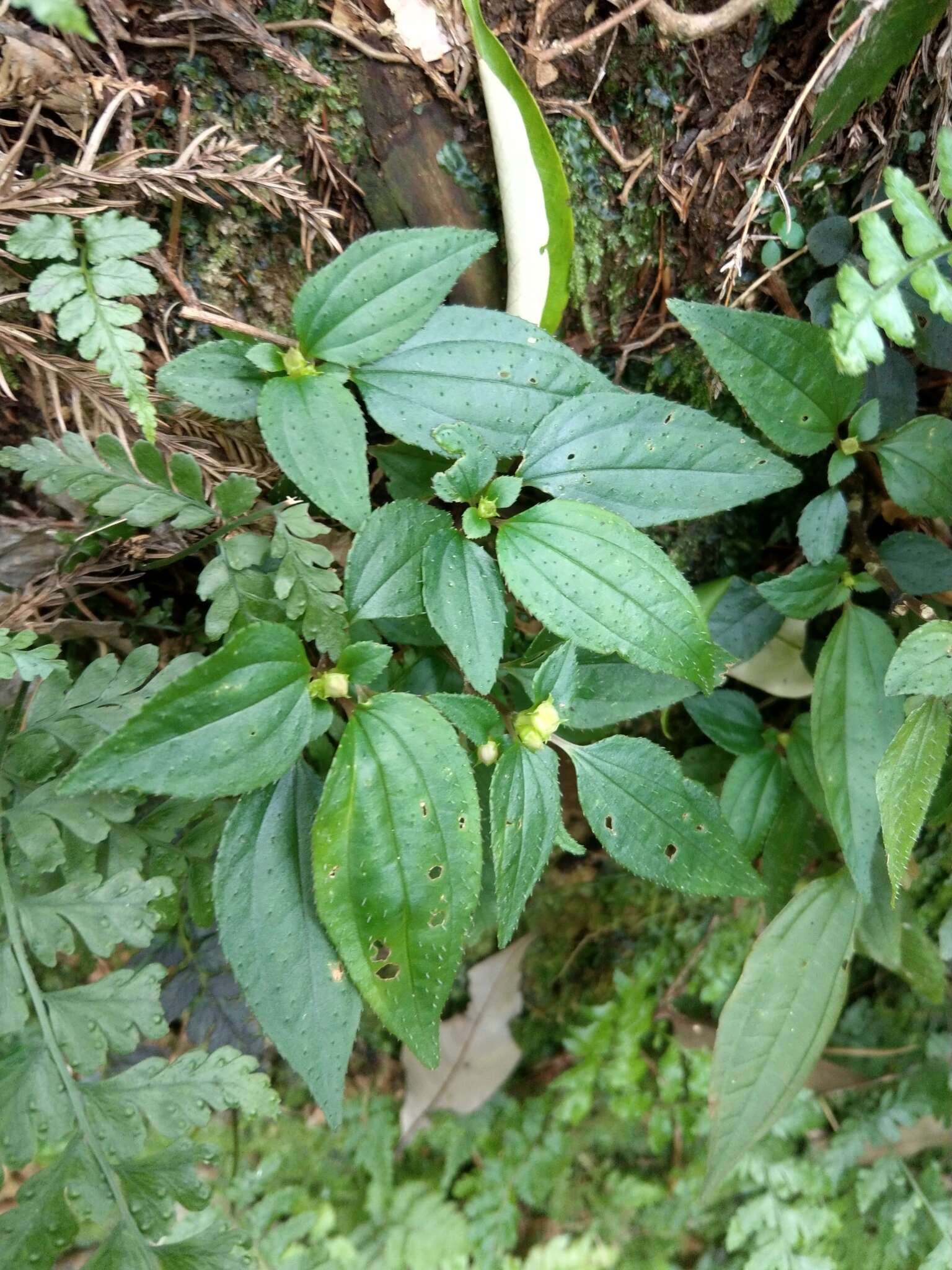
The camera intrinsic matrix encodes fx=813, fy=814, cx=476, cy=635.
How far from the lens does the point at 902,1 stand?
1.14m

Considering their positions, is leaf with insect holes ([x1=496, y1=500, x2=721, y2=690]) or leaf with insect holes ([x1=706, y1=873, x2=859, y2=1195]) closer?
leaf with insect holes ([x1=496, y1=500, x2=721, y2=690])

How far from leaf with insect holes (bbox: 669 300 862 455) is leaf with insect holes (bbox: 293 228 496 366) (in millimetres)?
326

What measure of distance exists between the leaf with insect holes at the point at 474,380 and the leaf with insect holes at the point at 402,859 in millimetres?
396

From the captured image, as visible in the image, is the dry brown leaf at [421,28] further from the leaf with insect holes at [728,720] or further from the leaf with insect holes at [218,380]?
the leaf with insect holes at [728,720]

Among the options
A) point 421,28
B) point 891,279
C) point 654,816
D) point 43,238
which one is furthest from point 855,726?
point 43,238

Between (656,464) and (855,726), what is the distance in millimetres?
564

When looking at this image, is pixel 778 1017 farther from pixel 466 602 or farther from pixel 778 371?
pixel 778 371

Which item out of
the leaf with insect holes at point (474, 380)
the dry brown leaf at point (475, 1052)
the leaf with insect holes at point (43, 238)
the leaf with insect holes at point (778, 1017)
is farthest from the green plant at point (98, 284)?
the dry brown leaf at point (475, 1052)

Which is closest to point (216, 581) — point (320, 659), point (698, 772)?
point (320, 659)

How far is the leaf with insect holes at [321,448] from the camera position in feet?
3.50

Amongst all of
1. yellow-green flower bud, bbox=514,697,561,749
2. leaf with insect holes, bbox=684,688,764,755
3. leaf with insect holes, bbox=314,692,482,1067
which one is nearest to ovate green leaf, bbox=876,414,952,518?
leaf with insect holes, bbox=684,688,764,755

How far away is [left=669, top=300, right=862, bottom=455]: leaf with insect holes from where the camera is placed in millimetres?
1197

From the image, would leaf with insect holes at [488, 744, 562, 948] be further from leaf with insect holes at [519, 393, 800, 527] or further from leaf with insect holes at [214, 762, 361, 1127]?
leaf with insect holes at [519, 393, 800, 527]

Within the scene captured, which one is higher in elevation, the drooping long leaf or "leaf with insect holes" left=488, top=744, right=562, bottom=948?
the drooping long leaf
